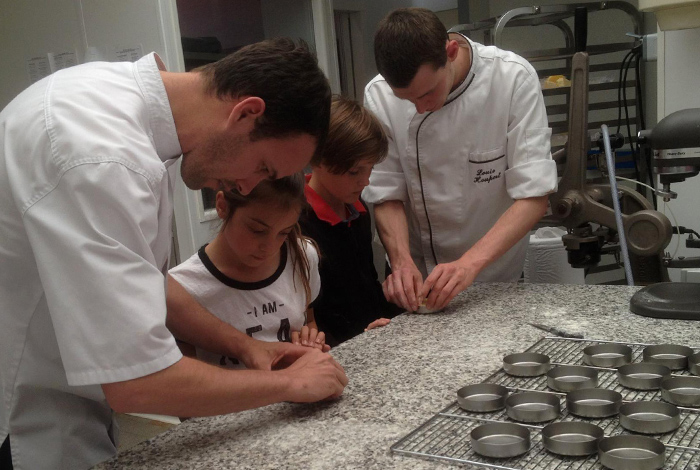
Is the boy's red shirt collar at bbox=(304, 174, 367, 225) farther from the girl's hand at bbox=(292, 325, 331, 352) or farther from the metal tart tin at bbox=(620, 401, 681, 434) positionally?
the metal tart tin at bbox=(620, 401, 681, 434)

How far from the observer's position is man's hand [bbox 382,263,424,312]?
1.50 m

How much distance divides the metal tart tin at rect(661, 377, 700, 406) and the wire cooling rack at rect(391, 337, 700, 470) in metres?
0.01

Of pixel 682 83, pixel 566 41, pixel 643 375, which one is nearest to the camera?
pixel 643 375

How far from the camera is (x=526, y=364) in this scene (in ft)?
3.41

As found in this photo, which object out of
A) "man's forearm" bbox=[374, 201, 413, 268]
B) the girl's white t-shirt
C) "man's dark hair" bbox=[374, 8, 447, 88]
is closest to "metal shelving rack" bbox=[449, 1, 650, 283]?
"man's forearm" bbox=[374, 201, 413, 268]

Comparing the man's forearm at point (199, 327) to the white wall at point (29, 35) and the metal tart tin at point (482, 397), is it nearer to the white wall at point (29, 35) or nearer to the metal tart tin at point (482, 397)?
the metal tart tin at point (482, 397)

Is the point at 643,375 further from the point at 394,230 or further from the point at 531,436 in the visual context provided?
the point at 394,230

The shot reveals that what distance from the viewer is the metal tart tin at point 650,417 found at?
2.60 ft

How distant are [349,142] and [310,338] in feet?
1.50

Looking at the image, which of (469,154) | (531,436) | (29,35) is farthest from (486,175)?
(29,35)

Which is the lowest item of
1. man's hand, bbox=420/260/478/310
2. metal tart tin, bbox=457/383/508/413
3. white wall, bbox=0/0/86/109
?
man's hand, bbox=420/260/478/310

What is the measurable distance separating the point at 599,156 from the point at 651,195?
1.12 metres

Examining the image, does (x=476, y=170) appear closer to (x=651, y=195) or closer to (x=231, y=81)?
(x=231, y=81)

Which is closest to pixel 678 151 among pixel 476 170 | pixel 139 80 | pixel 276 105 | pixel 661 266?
pixel 476 170
